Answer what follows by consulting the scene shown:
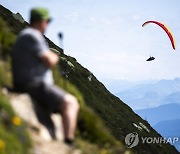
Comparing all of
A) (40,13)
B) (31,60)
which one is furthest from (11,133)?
(40,13)

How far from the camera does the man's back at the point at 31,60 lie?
28.9 ft

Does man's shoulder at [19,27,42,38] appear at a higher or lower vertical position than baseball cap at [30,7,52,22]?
lower

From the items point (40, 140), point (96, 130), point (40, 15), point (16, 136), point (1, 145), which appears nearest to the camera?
point (1, 145)

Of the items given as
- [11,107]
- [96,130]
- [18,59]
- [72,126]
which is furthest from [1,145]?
[96,130]

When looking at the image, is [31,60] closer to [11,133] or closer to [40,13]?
[40,13]

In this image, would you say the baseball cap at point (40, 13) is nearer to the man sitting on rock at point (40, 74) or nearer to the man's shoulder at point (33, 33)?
the man sitting on rock at point (40, 74)

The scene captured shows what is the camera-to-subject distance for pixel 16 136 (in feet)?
25.6

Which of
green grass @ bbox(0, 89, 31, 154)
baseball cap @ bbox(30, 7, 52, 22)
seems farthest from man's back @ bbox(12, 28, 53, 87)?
green grass @ bbox(0, 89, 31, 154)

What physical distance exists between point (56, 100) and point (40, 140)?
1.02m

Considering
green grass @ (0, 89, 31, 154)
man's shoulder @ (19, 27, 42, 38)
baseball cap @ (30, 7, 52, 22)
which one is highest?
baseball cap @ (30, 7, 52, 22)

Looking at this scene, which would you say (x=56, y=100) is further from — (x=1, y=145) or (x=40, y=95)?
(x=1, y=145)

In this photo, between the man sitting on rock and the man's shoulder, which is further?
the man's shoulder

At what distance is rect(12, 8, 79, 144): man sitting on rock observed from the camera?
338 inches

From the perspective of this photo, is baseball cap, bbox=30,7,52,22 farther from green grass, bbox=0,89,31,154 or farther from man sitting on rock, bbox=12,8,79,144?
green grass, bbox=0,89,31,154
